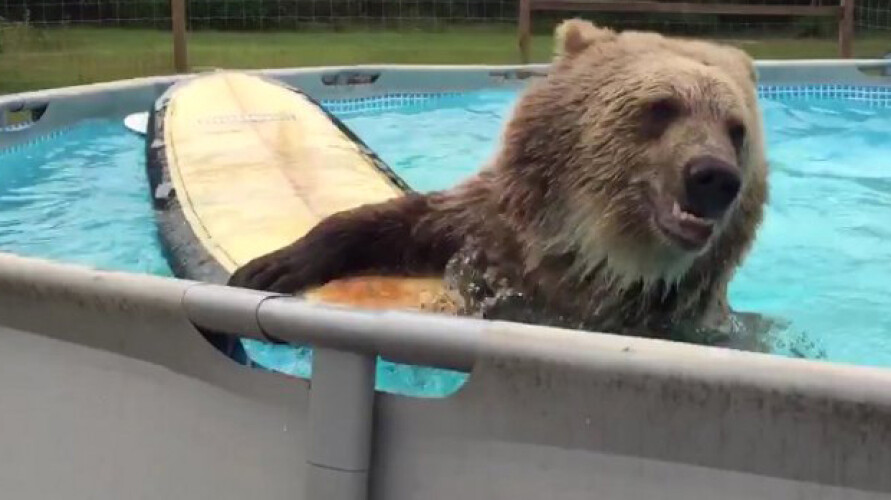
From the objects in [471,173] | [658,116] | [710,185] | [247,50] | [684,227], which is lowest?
[471,173]

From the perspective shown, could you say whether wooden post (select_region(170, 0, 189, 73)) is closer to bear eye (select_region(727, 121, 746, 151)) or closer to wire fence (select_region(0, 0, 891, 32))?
wire fence (select_region(0, 0, 891, 32))

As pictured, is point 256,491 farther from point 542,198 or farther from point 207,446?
point 542,198

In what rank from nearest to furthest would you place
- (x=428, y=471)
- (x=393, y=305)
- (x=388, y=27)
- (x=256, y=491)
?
(x=428, y=471)
(x=256, y=491)
(x=393, y=305)
(x=388, y=27)

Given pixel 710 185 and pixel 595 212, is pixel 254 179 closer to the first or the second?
pixel 595 212

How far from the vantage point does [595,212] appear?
9.91ft

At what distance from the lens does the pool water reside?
4.30 metres

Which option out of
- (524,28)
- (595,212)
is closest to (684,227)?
(595,212)

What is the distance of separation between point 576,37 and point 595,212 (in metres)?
0.56

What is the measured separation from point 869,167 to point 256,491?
6613mm

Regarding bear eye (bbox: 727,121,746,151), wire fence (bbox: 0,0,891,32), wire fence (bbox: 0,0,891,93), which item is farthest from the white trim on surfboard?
wire fence (bbox: 0,0,891,32)

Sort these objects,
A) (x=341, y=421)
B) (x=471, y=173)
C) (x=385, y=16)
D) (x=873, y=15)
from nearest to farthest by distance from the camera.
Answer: (x=341, y=421) < (x=471, y=173) < (x=873, y=15) < (x=385, y=16)

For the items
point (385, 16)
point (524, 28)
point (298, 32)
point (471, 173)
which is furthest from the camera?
point (385, 16)

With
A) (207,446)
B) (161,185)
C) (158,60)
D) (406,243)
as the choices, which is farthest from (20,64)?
(207,446)

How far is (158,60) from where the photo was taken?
14.2 meters
